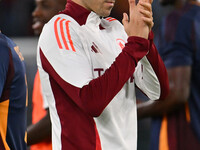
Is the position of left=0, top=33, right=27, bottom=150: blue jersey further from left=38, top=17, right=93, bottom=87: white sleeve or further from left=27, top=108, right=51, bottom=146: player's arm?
left=27, top=108, right=51, bottom=146: player's arm

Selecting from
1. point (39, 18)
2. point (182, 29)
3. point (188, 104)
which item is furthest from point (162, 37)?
point (39, 18)

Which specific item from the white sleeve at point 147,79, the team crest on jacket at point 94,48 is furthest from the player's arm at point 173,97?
the team crest on jacket at point 94,48

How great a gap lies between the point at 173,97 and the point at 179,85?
10cm

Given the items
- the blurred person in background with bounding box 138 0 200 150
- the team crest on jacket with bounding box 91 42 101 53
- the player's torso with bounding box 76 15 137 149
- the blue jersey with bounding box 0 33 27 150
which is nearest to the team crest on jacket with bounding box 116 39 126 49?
the player's torso with bounding box 76 15 137 149

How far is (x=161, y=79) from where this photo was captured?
1.91 m

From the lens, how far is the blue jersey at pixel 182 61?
3010mm

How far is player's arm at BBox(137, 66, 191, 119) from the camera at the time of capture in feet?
9.96

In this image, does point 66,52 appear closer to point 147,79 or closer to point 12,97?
point 147,79

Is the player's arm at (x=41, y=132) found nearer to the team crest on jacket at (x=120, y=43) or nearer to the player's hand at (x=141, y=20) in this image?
the team crest on jacket at (x=120, y=43)

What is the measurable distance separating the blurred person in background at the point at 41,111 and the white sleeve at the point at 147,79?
96 cm

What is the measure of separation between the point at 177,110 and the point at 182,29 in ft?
1.80

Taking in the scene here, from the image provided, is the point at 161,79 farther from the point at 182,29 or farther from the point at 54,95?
the point at 182,29

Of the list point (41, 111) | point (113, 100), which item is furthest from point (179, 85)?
point (113, 100)

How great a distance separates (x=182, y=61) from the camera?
3.02 metres
